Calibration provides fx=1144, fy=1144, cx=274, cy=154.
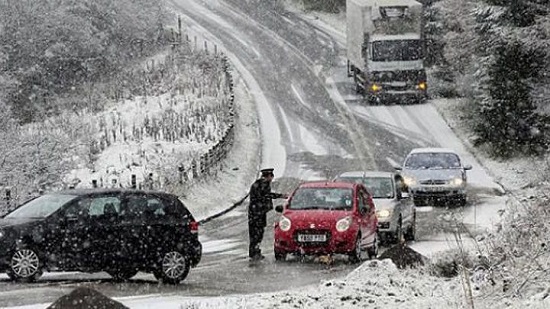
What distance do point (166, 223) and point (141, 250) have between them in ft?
2.34

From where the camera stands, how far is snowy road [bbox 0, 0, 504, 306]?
62.3ft

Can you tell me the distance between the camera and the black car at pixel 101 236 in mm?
18281

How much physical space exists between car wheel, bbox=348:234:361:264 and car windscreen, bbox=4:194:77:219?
5528 mm

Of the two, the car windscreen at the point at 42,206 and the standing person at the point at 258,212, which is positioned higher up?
the car windscreen at the point at 42,206

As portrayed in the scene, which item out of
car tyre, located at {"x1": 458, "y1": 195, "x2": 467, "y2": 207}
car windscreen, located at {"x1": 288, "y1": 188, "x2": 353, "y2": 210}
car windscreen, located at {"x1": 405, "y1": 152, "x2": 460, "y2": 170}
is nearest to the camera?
car windscreen, located at {"x1": 288, "y1": 188, "x2": 353, "y2": 210}

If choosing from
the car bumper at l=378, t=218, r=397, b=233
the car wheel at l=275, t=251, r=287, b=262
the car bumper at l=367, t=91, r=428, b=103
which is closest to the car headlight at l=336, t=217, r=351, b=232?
the car wheel at l=275, t=251, r=287, b=262

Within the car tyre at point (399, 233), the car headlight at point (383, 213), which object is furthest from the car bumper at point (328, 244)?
the car tyre at point (399, 233)

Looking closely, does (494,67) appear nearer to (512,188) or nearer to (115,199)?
(512,188)

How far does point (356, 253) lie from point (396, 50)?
1178 inches

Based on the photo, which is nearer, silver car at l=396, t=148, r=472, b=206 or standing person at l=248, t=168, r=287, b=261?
standing person at l=248, t=168, r=287, b=261

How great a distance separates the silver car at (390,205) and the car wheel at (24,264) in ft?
30.1

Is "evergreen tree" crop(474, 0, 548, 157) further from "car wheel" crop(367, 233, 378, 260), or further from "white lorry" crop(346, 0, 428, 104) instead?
"car wheel" crop(367, 233, 378, 260)

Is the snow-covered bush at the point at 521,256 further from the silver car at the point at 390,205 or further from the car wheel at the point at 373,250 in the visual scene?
the silver car at the point at 390,205

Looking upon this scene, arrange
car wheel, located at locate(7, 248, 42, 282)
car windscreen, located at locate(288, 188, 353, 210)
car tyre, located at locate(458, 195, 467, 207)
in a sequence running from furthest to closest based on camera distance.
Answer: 1. car tyre, located at locate(458, 195, 467, 207)
2. car windscreen, located at locate(288, 188, 353, 210)
3. car wheel, located at locate(7, 248, 42, 282)
